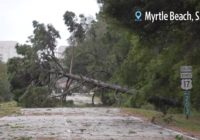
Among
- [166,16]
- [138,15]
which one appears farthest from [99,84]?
[166,16]

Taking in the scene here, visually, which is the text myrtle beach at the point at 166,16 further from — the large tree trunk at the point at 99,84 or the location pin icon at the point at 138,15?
the large tree trunk at the point at 99,84

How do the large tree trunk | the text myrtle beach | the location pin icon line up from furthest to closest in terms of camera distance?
1. the large tree trunk
2. the location pin icon
3. the text myrtle beach

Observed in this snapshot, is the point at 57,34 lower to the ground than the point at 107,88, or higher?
higher

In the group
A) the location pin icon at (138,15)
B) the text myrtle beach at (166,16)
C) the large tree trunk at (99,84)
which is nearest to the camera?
the text myrtle beach at (166,16)

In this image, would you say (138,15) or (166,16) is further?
(138,15)

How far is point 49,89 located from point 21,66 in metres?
3.97

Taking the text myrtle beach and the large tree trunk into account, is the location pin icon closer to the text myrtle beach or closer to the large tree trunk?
the text myrtle beach

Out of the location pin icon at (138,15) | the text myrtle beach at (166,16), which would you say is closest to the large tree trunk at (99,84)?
the location pin icon at (138,15)

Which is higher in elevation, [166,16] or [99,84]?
[166,16]

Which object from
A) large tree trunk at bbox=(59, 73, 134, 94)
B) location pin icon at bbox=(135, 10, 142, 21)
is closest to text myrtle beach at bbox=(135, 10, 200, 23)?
location pin icon at bbox=(135, 10, 142, 21)

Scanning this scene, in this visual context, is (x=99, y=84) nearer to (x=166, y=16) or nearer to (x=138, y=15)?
(x=138, y=15)

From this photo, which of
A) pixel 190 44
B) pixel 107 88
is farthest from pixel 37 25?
pixel 190 44

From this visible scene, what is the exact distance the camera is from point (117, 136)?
2080 centimetres

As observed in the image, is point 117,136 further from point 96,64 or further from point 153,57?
point 96,64
